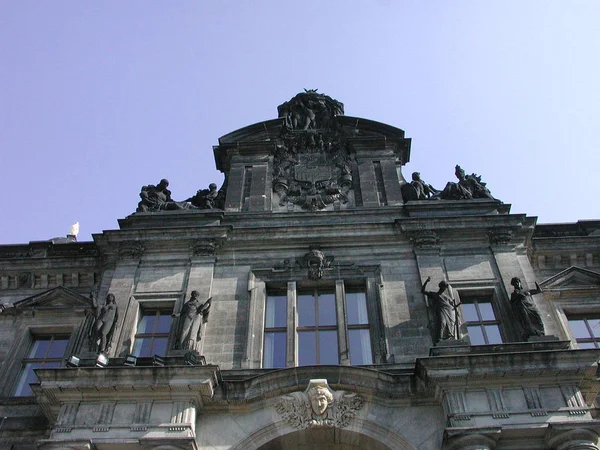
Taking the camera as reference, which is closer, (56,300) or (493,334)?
(493,334)

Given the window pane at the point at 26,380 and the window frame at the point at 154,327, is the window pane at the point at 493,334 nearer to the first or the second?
the window frame at the point at 154,327

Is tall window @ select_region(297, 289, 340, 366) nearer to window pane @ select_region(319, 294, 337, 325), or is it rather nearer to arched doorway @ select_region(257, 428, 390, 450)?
window pane @ select_region(319, 294, 337, 325)

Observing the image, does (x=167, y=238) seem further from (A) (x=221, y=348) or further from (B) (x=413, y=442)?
(B) (x=413, y=442)

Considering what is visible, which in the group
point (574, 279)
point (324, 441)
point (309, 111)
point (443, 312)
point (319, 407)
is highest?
point (309, 111)

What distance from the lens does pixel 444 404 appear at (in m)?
13.3

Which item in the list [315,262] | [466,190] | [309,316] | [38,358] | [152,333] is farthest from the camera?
[466,190]

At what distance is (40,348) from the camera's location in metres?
17.3

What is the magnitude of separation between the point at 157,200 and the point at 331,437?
31.9 feet

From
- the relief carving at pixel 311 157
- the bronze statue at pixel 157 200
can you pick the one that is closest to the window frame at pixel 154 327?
the bronze statue at pixel 157 200

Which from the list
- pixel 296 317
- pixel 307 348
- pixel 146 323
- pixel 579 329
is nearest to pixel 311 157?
pixel 296 317

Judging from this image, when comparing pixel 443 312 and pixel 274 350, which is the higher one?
pixel 443 312

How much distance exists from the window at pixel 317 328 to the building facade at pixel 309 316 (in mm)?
48

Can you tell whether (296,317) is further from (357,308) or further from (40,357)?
(40,357)

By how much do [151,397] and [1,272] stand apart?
8048 millimetres
